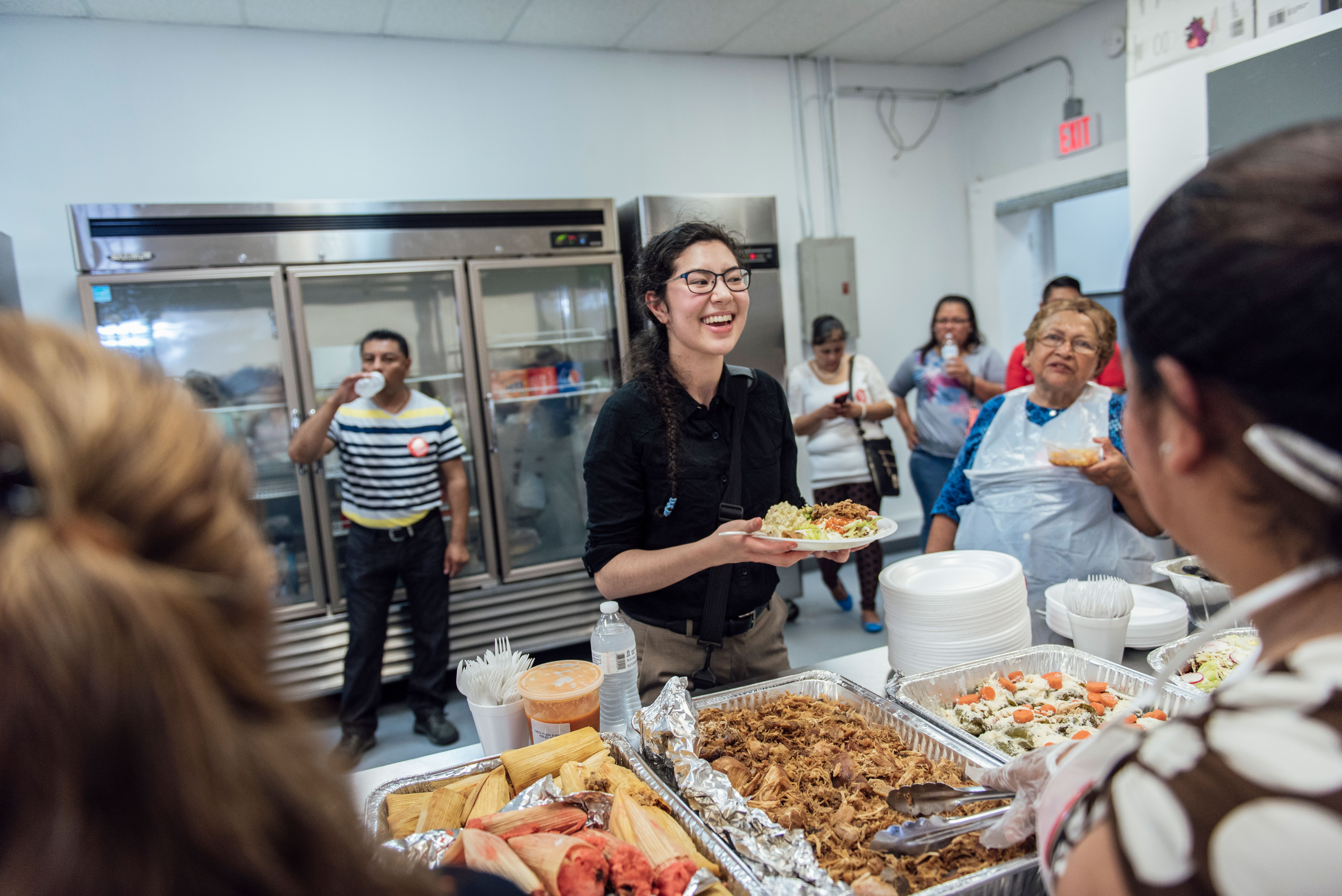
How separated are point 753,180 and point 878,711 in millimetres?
4407

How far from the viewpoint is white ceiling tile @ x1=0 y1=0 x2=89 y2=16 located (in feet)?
11.7

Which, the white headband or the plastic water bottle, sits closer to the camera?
the white headband

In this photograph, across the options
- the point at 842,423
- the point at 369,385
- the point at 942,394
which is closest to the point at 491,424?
the point at 369,385

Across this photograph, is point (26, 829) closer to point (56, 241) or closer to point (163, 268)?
point (163, 268)

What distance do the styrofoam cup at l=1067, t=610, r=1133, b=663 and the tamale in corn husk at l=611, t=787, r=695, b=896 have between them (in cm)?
103

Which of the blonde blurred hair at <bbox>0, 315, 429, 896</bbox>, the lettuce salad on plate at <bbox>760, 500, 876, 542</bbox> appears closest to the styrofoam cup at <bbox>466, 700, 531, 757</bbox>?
the lettuce salad on plate at <bbox>760, 500, 876, 542</bbox>

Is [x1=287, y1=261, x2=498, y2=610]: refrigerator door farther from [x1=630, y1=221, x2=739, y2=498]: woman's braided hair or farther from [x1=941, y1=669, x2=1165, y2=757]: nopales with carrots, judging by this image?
[x1=941, y1=669, x2=1165, y2=757]: nopales with carrots

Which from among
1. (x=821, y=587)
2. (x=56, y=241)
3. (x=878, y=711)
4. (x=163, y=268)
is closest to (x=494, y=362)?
(x=163, y=268)

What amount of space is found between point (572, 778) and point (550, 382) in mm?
3247

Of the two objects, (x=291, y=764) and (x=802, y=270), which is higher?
(x=802, y=270)

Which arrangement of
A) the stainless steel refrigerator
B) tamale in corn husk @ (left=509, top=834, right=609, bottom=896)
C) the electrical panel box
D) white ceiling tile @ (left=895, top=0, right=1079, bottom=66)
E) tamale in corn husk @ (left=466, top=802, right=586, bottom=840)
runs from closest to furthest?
tamale in corn husk @ (left=509, top=834, right=609, bottom=896)
tamale in corn husk @ (left=466, top=802, right=586, bottom=840)
the stainless steel refrigerator
white ceiling tile @ (left=895, top=0, right=1079, bottom=66)
the electrical panel box

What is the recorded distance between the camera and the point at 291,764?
41 centimetres

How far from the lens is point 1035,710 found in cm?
146

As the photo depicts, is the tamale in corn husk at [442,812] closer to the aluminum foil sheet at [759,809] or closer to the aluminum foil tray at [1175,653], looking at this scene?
the aluminum foil sheet at [759,809]
